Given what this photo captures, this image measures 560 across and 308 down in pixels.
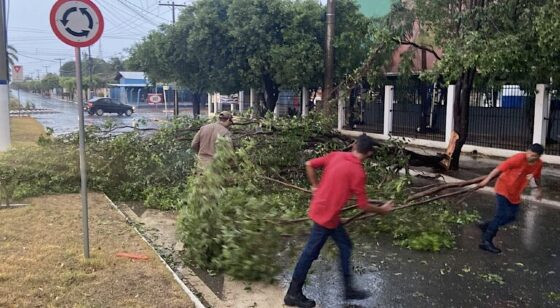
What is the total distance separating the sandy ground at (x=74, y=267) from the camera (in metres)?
4.76

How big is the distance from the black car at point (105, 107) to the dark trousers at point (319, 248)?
150 feet

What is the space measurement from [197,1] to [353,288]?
21611 millimetres


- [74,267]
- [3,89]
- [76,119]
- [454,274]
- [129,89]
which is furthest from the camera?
[129,89]

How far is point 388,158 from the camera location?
9875 millimetres

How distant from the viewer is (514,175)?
6.31 metres

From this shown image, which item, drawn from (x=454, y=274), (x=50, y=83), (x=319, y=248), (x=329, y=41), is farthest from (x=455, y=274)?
(x=50, y=83)

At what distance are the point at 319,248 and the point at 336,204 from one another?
1.55 feet

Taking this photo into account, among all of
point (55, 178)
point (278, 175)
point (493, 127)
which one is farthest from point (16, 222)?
point (493, 127)

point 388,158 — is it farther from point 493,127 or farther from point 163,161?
point 493,127

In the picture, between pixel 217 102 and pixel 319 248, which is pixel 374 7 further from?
pixel 319 248

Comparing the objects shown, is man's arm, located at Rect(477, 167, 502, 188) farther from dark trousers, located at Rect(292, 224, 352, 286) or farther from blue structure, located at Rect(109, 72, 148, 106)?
blue structure, located at Rect(109, 72, 148, 106)

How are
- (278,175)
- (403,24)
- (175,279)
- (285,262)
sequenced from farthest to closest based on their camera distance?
(403,24)
(278,175)
(285,262)
(175,279)

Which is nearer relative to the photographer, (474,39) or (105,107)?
(474,39)

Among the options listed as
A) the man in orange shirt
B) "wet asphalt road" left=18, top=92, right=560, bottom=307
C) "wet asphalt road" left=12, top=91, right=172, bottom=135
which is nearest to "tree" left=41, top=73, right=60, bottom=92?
"wet asphalt road" left=12, top=91, right=172, bottom=135
